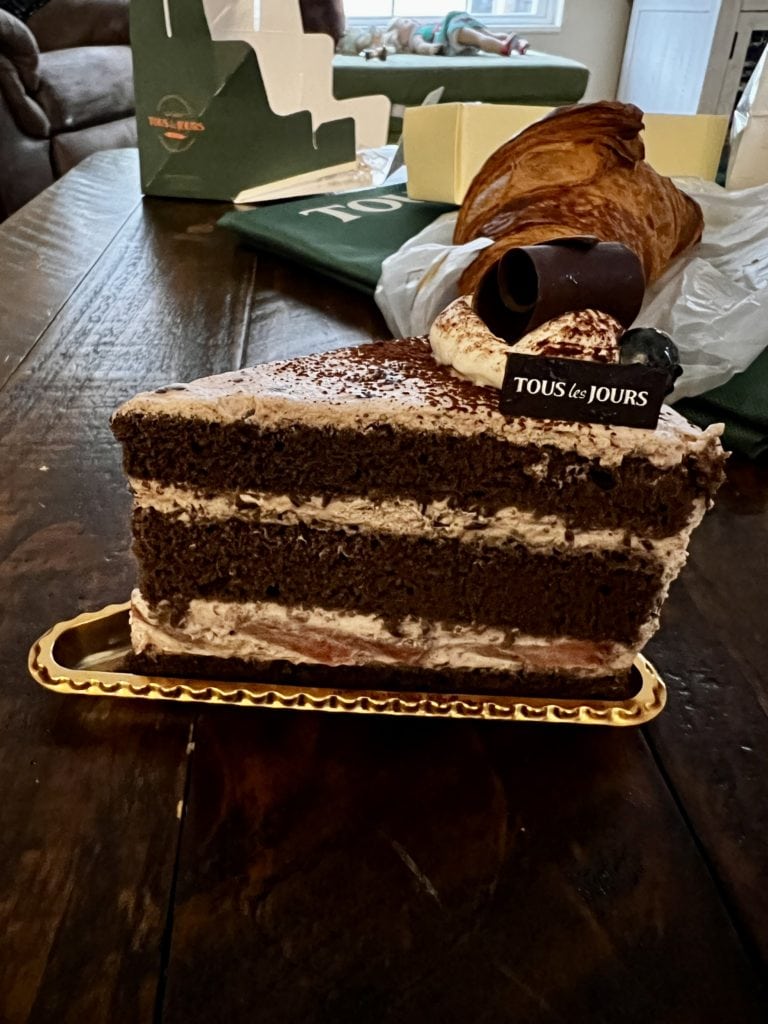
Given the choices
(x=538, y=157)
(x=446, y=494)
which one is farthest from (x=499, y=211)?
(x=446, y=494)

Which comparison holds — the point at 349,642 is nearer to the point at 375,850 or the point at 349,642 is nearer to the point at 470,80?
the point at 375,850

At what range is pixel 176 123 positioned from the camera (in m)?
1.75

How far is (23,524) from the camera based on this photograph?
0.83m

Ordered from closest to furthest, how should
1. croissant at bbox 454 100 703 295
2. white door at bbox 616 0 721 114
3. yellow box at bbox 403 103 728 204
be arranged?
croissant at bbox 454 100 703 295
yellow box at bbox 403 103 728 204
white door at bbox 616 0 721 114

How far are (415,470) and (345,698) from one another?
0.18 m

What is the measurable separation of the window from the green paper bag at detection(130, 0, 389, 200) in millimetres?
4228

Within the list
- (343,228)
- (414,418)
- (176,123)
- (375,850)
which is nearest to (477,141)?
(343,228)

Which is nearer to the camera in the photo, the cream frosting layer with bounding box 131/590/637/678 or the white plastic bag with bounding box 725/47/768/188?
the cream frosting layer with bounding box 131/590/637/678

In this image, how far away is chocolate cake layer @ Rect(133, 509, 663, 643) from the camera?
0.63 m

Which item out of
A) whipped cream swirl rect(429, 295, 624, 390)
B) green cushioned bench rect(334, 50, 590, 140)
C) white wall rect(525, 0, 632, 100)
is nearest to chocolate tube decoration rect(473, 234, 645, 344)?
whipped cream swirl rect(429, 295, 624, 390)

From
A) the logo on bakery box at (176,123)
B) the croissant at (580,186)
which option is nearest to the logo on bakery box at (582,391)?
the croissant at (580,186)

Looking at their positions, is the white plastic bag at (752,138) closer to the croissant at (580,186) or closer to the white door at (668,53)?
the croissant at (580,186)

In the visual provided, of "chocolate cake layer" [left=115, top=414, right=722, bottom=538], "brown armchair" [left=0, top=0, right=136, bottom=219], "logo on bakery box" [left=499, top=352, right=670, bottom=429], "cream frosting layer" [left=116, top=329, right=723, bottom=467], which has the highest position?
"logo on bakery box" [left=499, top=352, right=670, bottom=429]

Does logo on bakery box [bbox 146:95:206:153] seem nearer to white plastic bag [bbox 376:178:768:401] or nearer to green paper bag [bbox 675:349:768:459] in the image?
white plastic bag [bbox 376:178:768:401]
